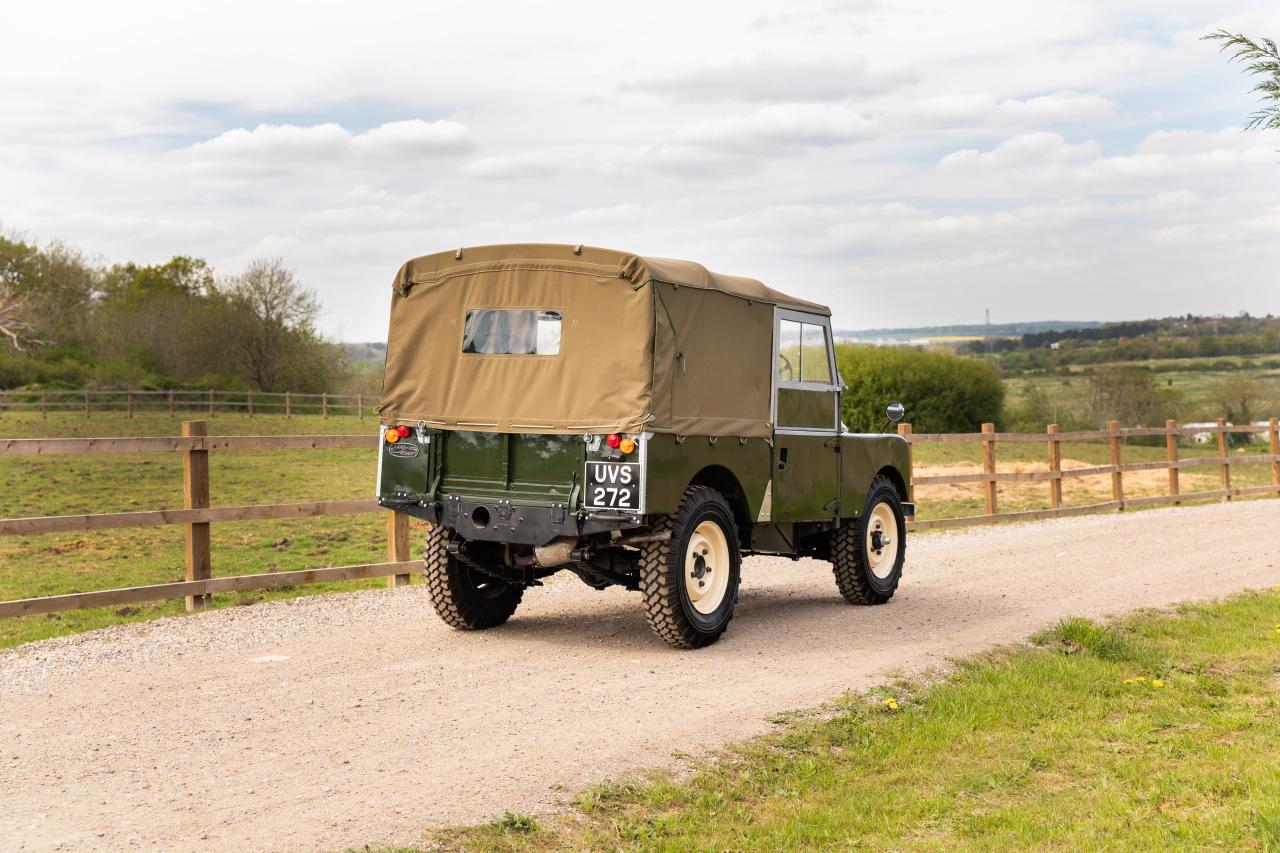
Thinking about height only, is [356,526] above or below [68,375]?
below

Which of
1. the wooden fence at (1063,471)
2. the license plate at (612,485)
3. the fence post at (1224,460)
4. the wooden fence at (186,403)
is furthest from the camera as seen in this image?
the wooden fence at (186,403)

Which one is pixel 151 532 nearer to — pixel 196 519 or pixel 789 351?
pixel 196 519

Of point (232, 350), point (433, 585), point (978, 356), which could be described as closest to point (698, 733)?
point (433, 585)

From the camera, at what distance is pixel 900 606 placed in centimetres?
1024

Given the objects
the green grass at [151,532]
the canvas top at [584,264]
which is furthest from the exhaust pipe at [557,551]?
the green grass at [151,532]

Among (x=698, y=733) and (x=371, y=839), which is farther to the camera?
(x=698, y=733)

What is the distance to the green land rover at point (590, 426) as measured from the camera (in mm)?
7832

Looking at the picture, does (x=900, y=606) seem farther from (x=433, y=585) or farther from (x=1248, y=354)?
(x=1248, y=354)

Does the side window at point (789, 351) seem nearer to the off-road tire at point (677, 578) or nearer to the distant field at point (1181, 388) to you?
the off-road tire at point (677, 578)

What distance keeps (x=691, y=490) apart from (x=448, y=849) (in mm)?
4048

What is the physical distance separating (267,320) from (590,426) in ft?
146

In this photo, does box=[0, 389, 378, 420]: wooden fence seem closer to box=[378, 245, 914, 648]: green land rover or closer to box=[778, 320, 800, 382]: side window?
box=[778, 320, 800, 382]: side window

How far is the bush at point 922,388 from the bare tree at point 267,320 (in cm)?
2183

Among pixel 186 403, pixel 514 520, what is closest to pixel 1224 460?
pixel 514 520
